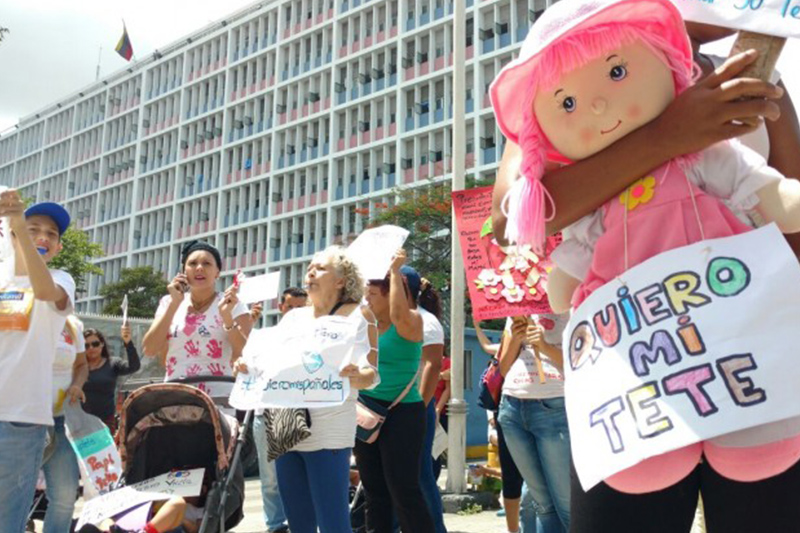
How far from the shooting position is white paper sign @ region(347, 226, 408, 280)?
15.2 ft

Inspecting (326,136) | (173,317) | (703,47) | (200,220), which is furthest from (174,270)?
(703,47)

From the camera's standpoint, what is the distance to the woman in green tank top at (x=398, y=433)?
4.40 m

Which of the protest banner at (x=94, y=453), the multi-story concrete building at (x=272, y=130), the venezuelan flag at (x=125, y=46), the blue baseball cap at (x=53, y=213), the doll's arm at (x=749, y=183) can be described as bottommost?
the protest banner at (x=94, y=453)

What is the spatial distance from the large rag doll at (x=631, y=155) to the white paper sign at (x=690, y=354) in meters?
0.07

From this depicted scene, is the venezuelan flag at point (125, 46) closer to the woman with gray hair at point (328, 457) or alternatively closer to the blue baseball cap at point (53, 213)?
the blue baseball cap at point (53, 213)

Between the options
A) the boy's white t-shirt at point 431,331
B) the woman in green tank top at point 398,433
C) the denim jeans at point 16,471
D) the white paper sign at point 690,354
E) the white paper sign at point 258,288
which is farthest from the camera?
the white paper sign at point 258,288

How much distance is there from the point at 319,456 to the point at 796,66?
2.78 m

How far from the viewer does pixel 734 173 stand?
166 cm

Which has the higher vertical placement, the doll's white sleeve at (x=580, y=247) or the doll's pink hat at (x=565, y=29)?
the doll's pink hat at (x=565, y=29)

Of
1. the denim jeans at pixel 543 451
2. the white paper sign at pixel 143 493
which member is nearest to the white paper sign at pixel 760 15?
the denim jeans at pixel 543 451

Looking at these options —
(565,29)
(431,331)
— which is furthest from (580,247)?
(431,331)

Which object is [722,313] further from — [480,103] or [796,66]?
[480,103]

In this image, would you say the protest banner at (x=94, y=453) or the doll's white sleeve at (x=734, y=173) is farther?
the protest banner at (x=94, y=453)

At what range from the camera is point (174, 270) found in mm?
58625
